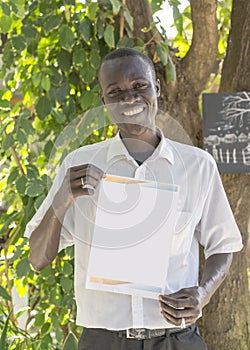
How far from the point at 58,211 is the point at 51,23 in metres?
0.93

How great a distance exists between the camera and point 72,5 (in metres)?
1.93

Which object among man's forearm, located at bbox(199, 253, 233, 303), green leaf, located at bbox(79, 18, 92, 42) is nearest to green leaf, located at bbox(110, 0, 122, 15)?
green leaf, located at bbox(79, 18, 92, 42)

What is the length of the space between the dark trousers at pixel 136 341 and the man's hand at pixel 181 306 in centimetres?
7

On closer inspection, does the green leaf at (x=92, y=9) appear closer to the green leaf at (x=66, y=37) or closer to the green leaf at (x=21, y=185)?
the green leaf at (x=66, y=37)

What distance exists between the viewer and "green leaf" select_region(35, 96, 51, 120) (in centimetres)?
200

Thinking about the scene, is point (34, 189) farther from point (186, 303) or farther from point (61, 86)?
point (186, 303)

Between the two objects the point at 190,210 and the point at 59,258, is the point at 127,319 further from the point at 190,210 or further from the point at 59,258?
the point at 59,258

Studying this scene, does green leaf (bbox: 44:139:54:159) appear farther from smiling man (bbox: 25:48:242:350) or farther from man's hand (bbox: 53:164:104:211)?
man's hand (bbox: 53:164:104:211)

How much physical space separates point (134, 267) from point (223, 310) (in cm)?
87

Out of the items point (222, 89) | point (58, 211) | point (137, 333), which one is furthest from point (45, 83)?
point (137, 333)

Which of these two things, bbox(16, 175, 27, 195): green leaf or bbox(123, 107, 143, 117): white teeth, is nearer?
bbox(123, 107, 143, 117): white teeth

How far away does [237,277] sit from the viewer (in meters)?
1.96

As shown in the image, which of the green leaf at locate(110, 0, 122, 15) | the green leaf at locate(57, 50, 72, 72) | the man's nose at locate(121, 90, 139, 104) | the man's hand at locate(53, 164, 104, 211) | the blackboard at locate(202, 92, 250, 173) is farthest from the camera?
the green leaf at locate(57, 50, 72, 72)

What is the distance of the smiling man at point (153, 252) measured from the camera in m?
1.20
